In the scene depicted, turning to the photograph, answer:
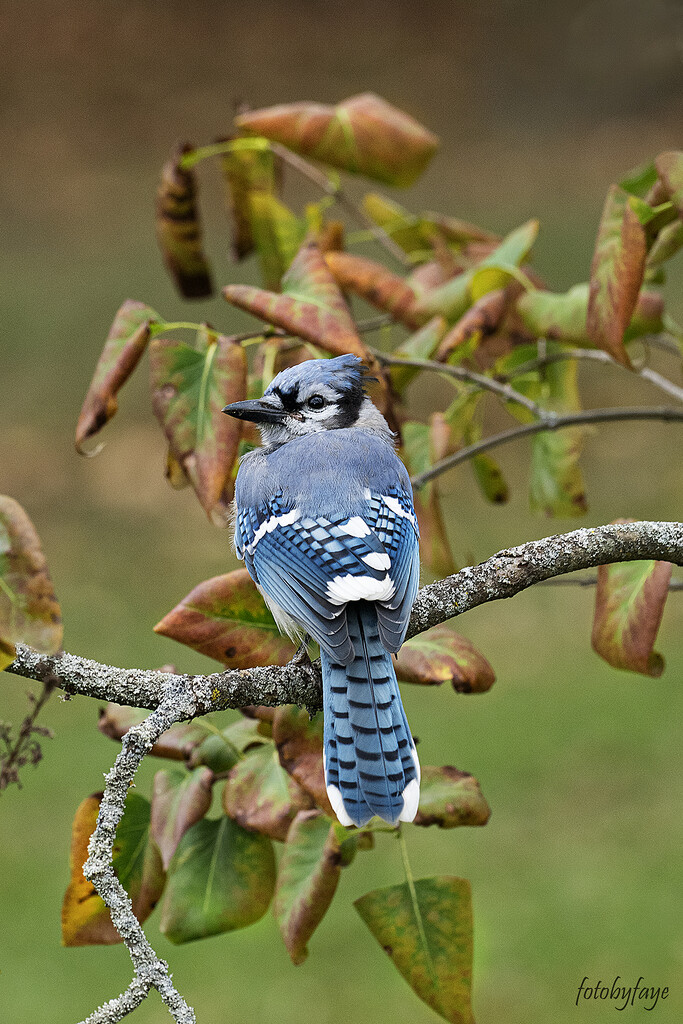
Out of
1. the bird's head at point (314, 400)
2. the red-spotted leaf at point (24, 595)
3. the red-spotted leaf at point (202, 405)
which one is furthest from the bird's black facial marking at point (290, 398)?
the red-spotted leaf at point (24, 595)

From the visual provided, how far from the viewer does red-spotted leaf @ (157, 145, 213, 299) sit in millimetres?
1647

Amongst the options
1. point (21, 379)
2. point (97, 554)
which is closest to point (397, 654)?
point (97, 554)

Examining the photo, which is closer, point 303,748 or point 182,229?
point 303,748

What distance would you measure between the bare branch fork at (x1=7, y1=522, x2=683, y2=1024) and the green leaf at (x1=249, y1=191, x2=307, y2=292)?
0.71 meters

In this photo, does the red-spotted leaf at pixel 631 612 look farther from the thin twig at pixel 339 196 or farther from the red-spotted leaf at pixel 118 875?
the thin twig at pixel 339 196

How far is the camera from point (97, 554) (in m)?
5.56

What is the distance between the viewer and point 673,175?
1175mm

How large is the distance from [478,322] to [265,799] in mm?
670

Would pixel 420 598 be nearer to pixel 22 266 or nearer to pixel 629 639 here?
pixel 629 639

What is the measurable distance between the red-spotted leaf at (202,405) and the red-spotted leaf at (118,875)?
33cm

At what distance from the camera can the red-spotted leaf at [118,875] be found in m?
1.06

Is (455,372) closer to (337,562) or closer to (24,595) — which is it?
(337,562)
